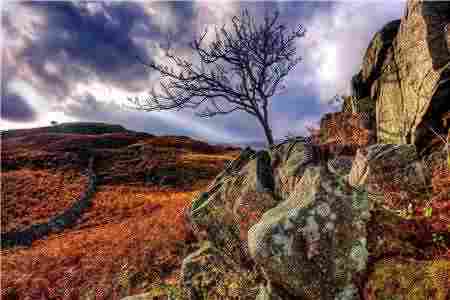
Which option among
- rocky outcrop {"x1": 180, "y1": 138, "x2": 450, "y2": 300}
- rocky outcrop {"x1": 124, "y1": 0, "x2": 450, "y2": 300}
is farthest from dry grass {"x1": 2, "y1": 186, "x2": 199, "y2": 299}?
rocky outcrop {"x1": 180, "y1": 138, "x2": 450, "y2": 300}

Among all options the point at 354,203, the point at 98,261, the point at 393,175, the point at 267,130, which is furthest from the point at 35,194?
the point at 354,203

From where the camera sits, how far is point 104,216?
17.1 meters

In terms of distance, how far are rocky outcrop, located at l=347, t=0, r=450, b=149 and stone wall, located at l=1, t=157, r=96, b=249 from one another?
706 inches

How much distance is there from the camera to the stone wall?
14.6 metres

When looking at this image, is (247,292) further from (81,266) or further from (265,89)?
(265,89)

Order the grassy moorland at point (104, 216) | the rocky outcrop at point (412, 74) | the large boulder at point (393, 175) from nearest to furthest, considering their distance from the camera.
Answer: the large boulder at point (393, 175) < the rocky outcrop at point (412, 74) < the grassy moorland at point (104, 216)

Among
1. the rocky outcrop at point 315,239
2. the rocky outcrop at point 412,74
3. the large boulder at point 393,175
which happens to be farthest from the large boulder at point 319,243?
the rocky outcrop at point 412,74

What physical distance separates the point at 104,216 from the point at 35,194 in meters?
6.15

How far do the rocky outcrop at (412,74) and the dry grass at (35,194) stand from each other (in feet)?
62.2

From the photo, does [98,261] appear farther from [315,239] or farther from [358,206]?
[358,206]

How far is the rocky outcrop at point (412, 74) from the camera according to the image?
6488 millimetres

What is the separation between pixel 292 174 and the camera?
551 centimetres

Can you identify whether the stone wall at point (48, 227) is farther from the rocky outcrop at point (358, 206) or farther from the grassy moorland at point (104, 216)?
the rocky outcrop at point (358, 206)

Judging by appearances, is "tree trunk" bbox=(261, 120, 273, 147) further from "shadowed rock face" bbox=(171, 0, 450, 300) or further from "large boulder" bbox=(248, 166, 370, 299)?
"large boulder" bbox=(248, 166, 370, 299)
